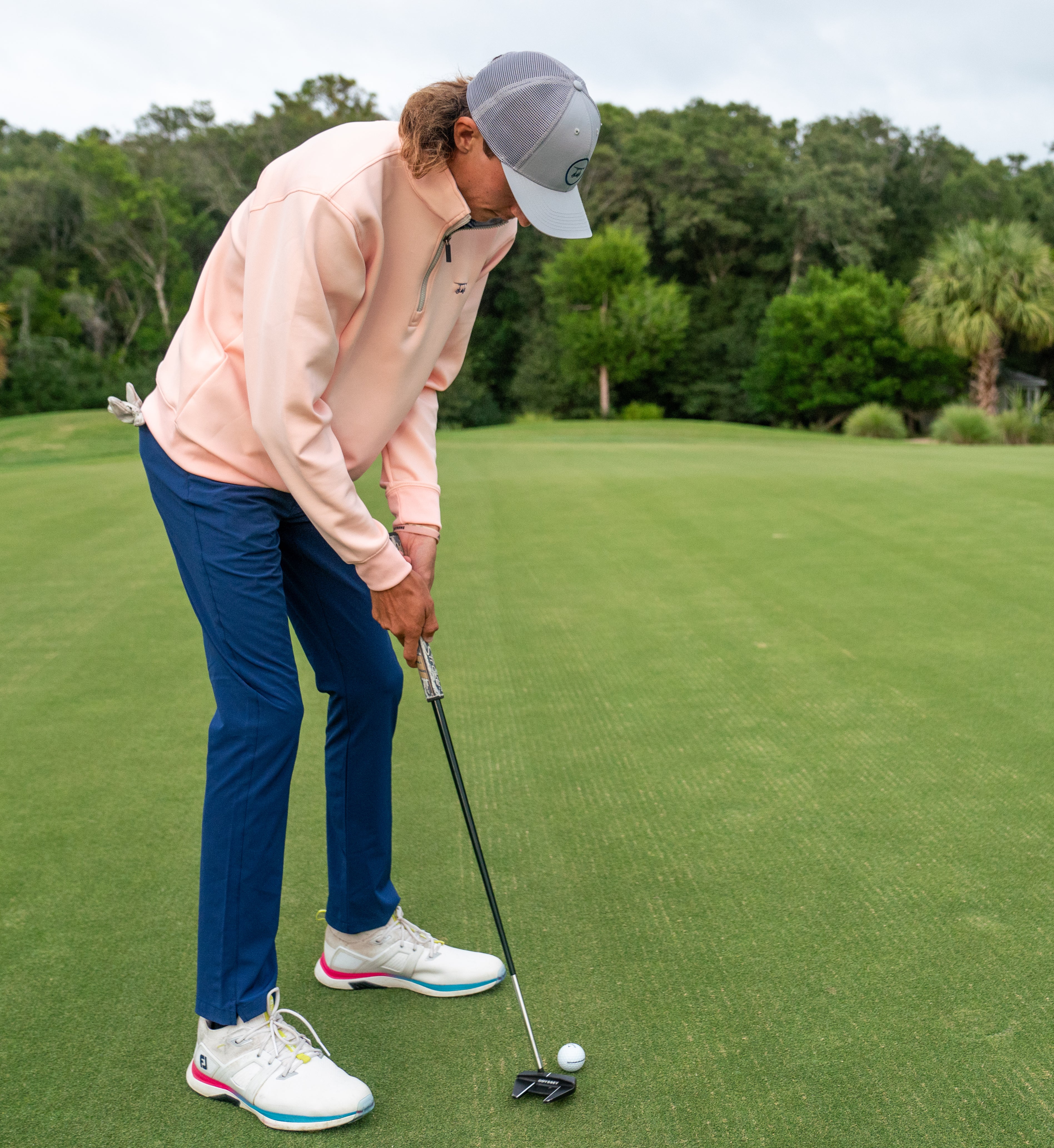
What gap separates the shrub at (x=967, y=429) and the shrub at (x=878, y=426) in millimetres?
3470

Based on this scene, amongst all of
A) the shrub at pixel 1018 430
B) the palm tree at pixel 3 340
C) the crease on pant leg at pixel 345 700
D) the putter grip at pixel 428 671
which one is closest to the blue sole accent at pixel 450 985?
the crease on pant leg at pixel 345 700

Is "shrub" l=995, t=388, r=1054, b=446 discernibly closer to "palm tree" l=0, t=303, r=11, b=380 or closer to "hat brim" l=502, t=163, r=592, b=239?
"hat brim" l=502, t=163, r=592, b=239

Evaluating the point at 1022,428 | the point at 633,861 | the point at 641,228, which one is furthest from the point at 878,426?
the point at 633,861

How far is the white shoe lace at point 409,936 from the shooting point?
202 cm

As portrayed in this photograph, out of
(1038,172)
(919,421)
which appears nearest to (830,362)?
(919,421)

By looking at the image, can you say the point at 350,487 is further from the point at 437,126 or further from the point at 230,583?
the point at 437,126

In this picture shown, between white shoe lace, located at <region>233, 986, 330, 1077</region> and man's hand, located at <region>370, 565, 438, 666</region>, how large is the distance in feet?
2.17

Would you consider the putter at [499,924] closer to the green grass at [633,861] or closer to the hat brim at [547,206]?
the green grass at [633,861]

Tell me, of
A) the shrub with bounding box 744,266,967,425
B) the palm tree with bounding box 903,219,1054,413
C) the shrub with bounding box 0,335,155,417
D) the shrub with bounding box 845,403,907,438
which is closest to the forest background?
the shrub with bounding box 0,335,155,417

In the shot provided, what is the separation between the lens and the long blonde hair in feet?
5.38

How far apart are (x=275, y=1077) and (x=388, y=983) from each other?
1.22 feet

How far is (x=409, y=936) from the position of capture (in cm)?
205

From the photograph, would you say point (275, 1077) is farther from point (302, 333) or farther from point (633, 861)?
point (302, 333)

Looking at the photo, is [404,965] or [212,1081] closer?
[212,1081]
